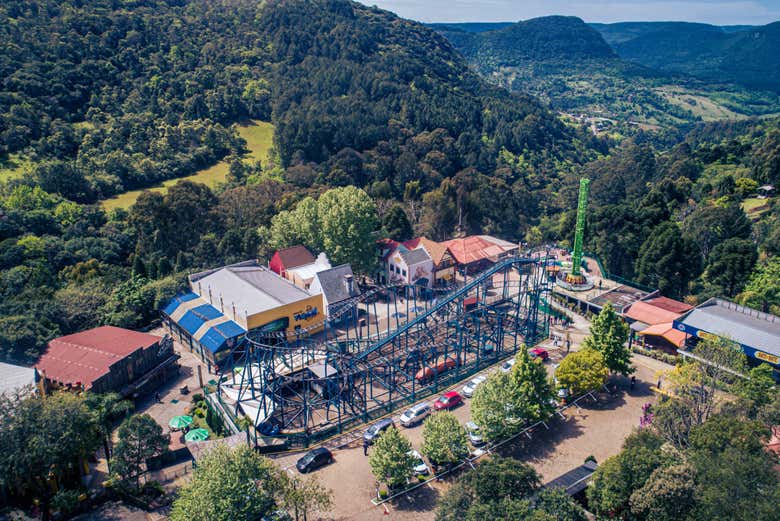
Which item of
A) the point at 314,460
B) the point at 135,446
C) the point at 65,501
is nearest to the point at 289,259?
the point at 314,460

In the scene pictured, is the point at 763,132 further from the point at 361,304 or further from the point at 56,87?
the point at 56,87

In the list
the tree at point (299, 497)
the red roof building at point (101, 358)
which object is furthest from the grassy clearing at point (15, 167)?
the tree at point (299, 497)

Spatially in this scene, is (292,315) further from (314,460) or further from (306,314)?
(314,460)

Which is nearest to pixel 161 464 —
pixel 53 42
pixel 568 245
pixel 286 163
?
pixel 568 245

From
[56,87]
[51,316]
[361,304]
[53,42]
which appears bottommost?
[361,304]

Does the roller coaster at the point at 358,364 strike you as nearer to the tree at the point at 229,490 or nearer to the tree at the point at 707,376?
the tree at the point at 229,490
